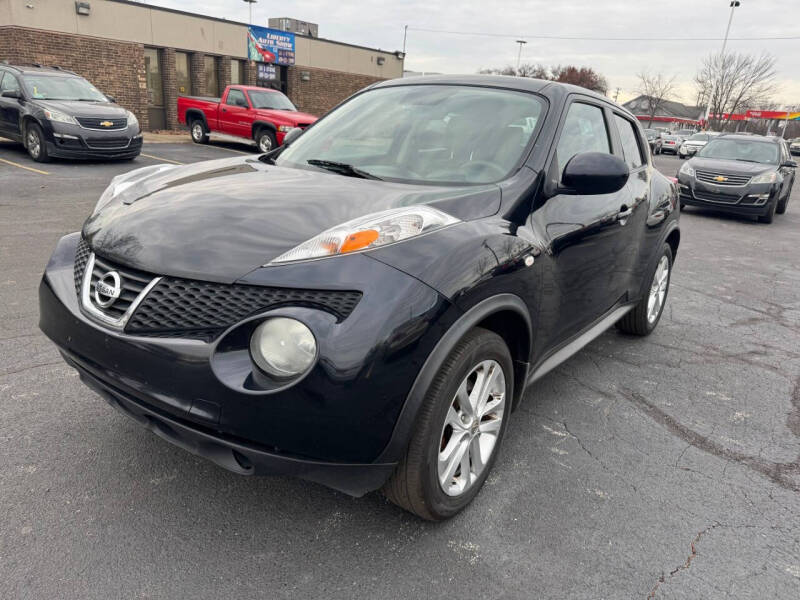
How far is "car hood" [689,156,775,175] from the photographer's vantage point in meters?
11.5

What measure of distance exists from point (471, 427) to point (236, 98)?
1688cm

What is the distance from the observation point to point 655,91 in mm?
74625

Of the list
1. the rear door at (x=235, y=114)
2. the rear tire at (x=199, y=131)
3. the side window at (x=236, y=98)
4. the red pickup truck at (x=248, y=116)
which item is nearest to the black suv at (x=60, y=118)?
the red pickup truck at (x=248, y=116)

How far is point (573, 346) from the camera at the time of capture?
11.1ft

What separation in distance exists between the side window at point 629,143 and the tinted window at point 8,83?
12438mm

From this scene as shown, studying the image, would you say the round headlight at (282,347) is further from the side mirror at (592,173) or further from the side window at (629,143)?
the side window at (629,143)

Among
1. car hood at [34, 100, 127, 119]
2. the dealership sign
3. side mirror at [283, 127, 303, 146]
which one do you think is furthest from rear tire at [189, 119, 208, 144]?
side mirror at [283, 127, 303, 146]

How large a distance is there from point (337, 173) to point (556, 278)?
1.16m

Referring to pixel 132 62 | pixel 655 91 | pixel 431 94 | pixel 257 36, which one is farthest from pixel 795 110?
pixel 431 94

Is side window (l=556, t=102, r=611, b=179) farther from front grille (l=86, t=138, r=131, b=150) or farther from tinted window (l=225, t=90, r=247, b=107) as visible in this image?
tinted window (l=225, t=90, r=247, b=107)

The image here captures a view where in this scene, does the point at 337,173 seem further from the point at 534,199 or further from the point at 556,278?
the point at 556,278

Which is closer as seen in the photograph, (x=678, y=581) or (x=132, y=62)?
(x=678, y=581)

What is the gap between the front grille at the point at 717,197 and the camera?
37.9 feet

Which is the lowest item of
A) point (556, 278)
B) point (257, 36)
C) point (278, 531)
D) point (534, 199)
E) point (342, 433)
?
point (278, 531)
